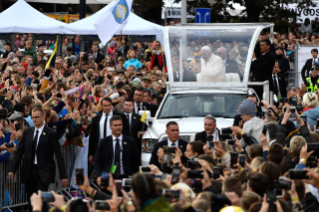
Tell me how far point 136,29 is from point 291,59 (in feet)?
22.3

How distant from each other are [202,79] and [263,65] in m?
1.65

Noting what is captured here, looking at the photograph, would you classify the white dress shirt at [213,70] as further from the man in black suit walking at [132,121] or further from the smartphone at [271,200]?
the smartphone at [271,200]

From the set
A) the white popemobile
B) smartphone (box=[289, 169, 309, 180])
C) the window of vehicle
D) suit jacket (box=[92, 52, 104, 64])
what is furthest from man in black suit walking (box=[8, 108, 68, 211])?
suit jacket (box=[92, 52, 104, 64])

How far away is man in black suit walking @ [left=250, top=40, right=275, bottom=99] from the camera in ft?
49.2

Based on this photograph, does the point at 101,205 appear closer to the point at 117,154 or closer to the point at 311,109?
the point at 117,154

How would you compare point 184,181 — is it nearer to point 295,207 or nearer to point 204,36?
point 295,207

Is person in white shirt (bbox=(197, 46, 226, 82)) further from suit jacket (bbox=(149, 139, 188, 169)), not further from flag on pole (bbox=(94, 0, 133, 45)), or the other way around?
flag on pole (bbox=(94, 0, 133, 45))

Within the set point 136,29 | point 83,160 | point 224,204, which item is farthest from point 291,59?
point 224,204

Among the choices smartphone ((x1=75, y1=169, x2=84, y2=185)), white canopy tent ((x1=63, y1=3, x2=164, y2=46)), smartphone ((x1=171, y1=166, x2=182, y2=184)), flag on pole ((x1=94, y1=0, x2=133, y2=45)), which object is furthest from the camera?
white canopy tent ((x1=63, y1=3, x2=164, y2=46))

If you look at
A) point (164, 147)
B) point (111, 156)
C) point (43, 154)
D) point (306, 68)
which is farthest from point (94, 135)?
point (306, 68)

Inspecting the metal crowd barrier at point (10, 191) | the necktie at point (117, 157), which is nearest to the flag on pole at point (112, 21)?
the metal crowd barrier at point (10, 191)

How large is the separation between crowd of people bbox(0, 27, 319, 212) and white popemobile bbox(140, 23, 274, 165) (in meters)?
0.07

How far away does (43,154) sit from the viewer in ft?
34.9

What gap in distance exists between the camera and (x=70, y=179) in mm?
12648
